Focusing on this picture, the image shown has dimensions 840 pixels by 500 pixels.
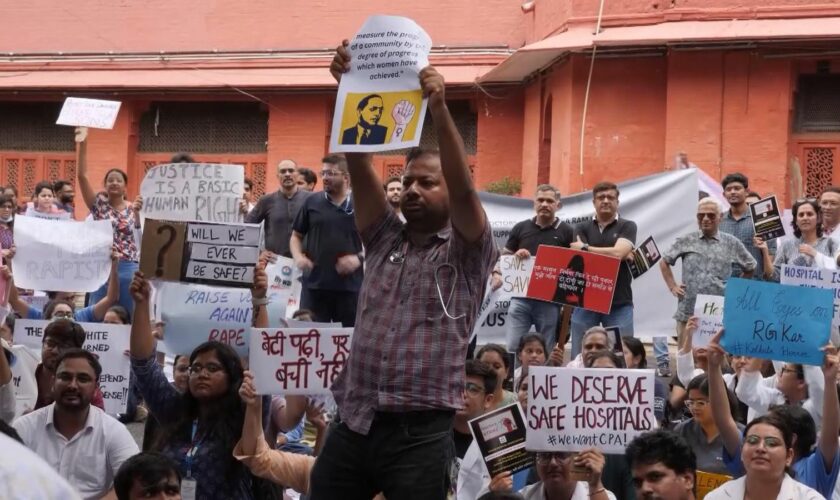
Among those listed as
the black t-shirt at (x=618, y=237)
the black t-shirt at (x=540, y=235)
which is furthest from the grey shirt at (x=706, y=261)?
the black t-shirt at (x=540, y=235)

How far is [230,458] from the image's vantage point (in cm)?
580

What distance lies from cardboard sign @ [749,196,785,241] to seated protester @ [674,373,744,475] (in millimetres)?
4164

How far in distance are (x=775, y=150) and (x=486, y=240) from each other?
1196 centimetres

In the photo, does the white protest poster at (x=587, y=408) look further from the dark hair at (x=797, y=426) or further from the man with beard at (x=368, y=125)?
the man with beard at (x=368, y=125)

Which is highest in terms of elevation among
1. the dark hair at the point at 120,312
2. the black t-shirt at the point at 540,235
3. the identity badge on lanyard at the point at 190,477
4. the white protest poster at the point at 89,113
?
the white protest poster at the point at 89,113

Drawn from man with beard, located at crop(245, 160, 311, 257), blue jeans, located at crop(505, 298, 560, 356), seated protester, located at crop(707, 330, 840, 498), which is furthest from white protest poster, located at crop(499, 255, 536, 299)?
seated protester, located at crop(707, 330, 840, 498)

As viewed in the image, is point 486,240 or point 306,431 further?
point 306,431

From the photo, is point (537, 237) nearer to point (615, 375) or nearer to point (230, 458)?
→ point (615, 375)

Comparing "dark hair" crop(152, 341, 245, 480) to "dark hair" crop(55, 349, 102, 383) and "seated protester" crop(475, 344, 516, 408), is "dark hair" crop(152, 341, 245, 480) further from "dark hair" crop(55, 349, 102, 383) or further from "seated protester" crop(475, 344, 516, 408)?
"seated protester" crop(475, 344, 516, 408)

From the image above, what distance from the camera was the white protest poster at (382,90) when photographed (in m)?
4.37

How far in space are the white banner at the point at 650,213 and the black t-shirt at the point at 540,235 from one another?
1.99 m

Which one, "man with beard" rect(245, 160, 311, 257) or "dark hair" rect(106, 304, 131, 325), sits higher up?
"man with beard" rect(245, 160, 311, 257)

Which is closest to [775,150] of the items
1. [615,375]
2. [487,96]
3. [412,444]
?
[487,96]

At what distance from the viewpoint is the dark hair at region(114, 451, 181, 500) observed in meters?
5.25
